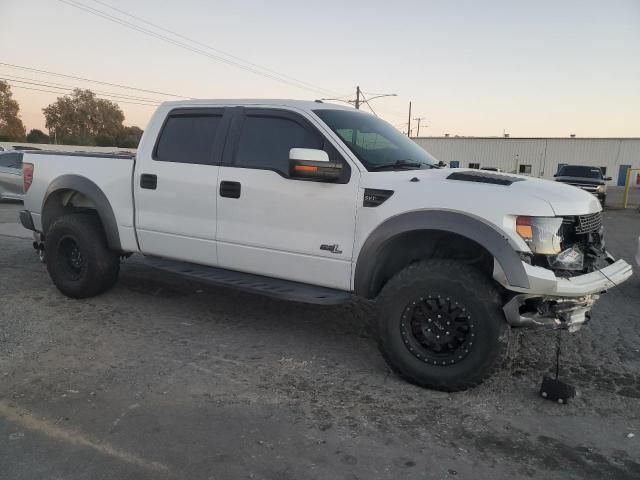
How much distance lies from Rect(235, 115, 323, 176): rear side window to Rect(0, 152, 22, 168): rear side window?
12533mm

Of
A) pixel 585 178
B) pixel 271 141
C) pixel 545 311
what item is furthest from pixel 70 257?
pixel 585 178

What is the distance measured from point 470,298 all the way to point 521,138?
52788 mm

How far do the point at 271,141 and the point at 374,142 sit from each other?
2.85 ft

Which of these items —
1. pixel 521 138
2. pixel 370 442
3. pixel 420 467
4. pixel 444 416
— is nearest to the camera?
pixel 420 467

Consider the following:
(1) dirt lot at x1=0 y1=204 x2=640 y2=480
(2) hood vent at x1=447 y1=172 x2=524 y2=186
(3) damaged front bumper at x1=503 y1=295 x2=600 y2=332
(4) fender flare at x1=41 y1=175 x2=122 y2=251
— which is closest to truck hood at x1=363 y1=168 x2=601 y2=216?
(2) hood vent at x1=447 y1=172 x2=524 y2=186

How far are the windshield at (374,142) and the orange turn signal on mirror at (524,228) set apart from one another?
3.66 ft

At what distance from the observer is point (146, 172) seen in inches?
191

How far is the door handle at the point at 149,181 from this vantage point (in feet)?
15.7

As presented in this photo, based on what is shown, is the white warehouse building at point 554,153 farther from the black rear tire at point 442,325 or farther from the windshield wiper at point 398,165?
the black rear tire at point 442,325

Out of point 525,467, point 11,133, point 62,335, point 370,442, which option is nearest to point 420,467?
point 370,442

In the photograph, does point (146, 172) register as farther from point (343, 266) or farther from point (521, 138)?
point (521, 138)

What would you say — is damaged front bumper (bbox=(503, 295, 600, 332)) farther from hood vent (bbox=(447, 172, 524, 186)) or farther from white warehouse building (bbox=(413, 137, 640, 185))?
white warehouse building (bbox=(413, 137, 640, 185))

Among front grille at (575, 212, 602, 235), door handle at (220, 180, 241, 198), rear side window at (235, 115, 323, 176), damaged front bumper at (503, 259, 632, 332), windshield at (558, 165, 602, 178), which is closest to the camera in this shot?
damaged front bumper at (503, 259, 632, 332)

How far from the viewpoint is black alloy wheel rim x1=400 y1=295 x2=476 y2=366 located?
11.3ft
